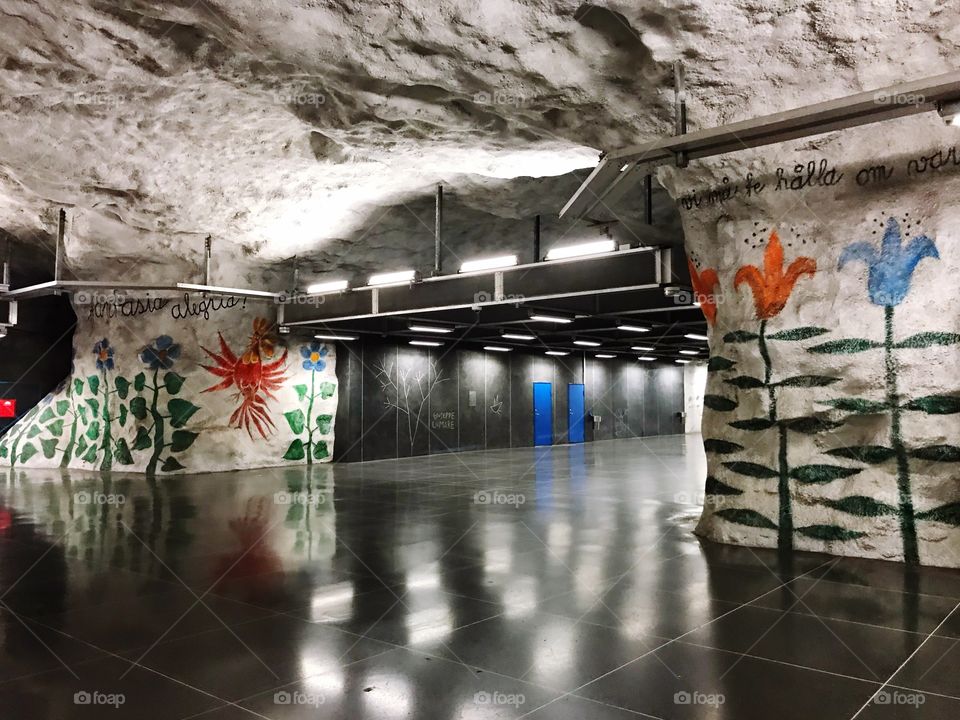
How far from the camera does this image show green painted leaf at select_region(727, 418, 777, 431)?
735cm

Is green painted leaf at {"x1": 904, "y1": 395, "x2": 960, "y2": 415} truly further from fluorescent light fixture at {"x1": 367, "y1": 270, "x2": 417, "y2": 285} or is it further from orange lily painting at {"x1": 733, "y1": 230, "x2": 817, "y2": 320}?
fluorescent light fixture at {"x1": 367, "y1": 270, "x2": 417, "y2": 285}

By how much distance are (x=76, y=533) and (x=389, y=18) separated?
6.60 meters

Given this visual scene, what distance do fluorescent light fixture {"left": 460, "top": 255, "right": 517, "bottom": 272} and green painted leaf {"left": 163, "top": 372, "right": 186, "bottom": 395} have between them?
7264 millimetres

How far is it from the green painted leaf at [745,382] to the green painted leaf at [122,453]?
12726 millimetres

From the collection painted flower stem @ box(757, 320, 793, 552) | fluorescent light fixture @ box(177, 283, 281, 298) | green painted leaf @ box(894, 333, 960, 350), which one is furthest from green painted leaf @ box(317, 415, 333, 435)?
green painted leaf @ box(894, 333, 960, 350)

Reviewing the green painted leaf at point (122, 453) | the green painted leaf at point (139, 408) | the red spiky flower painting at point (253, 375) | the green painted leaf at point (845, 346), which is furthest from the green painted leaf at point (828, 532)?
the green painted leaf at point (122, 453)

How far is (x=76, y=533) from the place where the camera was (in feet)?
27.0

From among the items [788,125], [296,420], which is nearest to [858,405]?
[788,125]

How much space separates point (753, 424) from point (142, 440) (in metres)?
12.6

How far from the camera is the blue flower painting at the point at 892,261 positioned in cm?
656

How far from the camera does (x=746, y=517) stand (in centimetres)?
743

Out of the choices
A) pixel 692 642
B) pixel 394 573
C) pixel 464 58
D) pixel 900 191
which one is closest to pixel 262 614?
pixel 394 573

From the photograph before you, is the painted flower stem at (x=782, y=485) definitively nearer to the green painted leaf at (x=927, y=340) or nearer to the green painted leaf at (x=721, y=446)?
the green painted leaf at (x=721, y=446)

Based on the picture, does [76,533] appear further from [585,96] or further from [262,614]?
[585,96]
